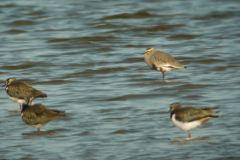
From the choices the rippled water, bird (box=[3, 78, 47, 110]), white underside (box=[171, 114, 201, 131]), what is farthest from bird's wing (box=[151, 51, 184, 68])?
white underside (box=[171, 114, 201, 131])

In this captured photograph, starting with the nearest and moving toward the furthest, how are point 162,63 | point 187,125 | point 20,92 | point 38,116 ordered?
point 187,125, point 38,116, point 20,92, point 162,63

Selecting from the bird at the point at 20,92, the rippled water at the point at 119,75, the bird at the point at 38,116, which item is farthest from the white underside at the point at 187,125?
the bird at the point at 20,92

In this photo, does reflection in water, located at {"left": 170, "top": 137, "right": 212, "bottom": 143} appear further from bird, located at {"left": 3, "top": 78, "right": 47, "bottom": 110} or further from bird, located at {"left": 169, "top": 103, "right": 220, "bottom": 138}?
bird, located at {"left": 3, "top": 78, "right": 47, "bottom": 110}

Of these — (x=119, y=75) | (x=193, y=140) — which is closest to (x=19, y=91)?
(x=119, y=75)

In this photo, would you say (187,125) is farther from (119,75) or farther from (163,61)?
(119,75)

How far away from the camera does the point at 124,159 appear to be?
730 cm

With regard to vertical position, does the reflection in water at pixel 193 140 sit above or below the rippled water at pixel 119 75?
above

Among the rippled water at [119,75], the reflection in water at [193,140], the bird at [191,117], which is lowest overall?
the rippled water at [119,75]

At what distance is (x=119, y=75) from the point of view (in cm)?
1422

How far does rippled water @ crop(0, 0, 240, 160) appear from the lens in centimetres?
797

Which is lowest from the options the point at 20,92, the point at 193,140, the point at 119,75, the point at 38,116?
the point at 119,75

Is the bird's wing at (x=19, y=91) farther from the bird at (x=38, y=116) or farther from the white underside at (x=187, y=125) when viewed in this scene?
the white underside at (x=187, y=125)

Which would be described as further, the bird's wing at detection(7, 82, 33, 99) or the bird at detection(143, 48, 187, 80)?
the bird at detection(143, 48, 187, 80)

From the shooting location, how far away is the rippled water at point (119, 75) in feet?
26.1
